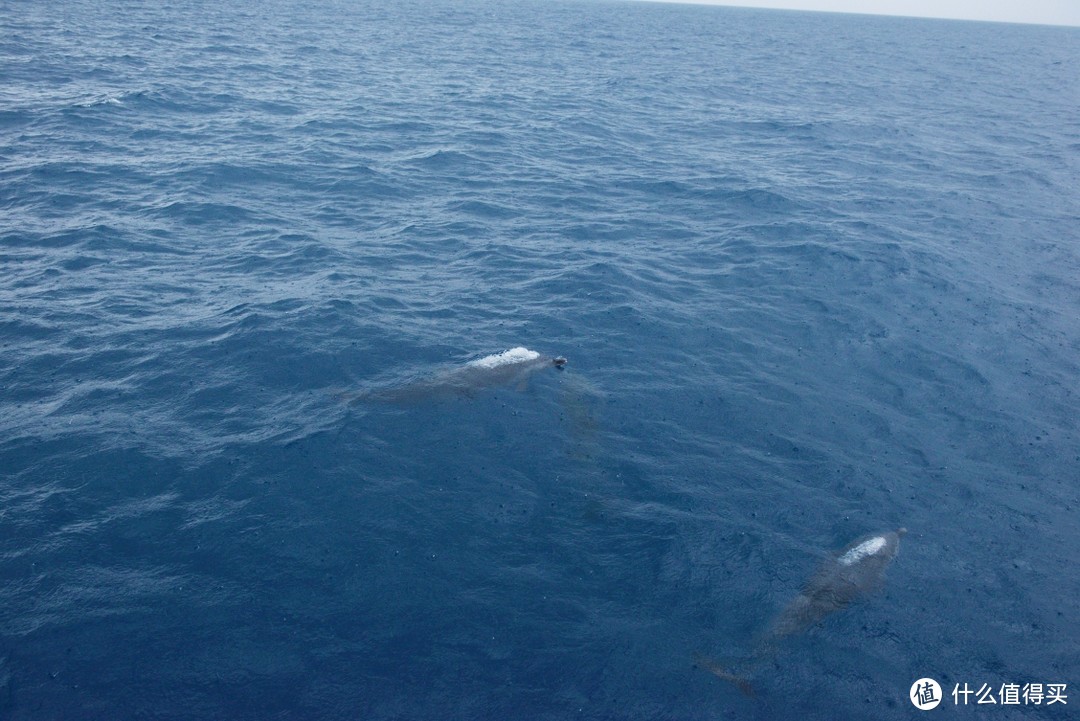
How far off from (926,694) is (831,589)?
2.42 m

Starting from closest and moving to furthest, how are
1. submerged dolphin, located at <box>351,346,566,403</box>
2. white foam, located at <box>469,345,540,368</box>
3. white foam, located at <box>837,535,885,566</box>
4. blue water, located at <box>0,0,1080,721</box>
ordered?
blue water, located at <box>0,0,1080,721</box> → white foam, located at <box>837,535,885,566</box> → submerged dolphin, located at <box>351,346,566,403</box> → white foam, located at <box>469,345,540,368</box>

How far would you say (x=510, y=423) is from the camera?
18.3 metres

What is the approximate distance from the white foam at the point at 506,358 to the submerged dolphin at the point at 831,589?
32.4 ft

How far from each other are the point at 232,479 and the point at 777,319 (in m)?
17.8

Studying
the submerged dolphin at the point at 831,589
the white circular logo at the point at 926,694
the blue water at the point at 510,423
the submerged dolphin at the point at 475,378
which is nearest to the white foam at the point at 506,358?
the submerged dolphin at the point at 475,378

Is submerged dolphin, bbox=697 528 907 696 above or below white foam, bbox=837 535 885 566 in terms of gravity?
below

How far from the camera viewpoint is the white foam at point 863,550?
48.4ft

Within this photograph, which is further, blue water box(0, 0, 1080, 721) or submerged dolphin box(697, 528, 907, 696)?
submerged dolphin box(697, 528, 907, 696)

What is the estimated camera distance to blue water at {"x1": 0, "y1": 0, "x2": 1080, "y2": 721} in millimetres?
12375

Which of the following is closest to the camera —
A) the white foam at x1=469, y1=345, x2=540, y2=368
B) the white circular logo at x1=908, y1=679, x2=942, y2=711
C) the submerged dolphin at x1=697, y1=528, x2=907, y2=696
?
the white circular logo at x1=908, y1=679, x2=942, y2=711

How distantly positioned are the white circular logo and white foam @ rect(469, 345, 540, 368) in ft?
40.6

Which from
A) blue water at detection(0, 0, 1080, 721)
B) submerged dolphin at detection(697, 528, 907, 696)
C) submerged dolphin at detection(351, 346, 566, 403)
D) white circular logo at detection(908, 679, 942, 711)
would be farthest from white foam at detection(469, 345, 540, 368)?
white circular logo at detection(908, 679, 942, 711)
